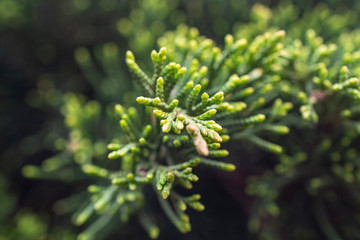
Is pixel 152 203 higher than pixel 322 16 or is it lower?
lower

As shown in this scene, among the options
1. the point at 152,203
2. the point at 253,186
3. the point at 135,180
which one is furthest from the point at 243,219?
the point at 135,180

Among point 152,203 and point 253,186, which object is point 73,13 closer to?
point 152,203

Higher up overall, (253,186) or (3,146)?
(3,146)

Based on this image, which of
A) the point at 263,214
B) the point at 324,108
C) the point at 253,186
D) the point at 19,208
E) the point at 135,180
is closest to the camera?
the point at 135,180

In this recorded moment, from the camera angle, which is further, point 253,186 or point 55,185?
point 55,185

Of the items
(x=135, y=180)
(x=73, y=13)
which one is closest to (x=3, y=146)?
(x=73, y=13)

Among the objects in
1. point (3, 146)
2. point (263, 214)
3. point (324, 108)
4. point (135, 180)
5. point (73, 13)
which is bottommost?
point (263, 214)

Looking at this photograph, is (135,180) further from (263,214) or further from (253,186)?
(263,214)

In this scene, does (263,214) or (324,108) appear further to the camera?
(263,214)

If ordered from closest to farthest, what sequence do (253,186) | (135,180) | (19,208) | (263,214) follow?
(135,180) < (253,186) < (263,214) < (19,208)
